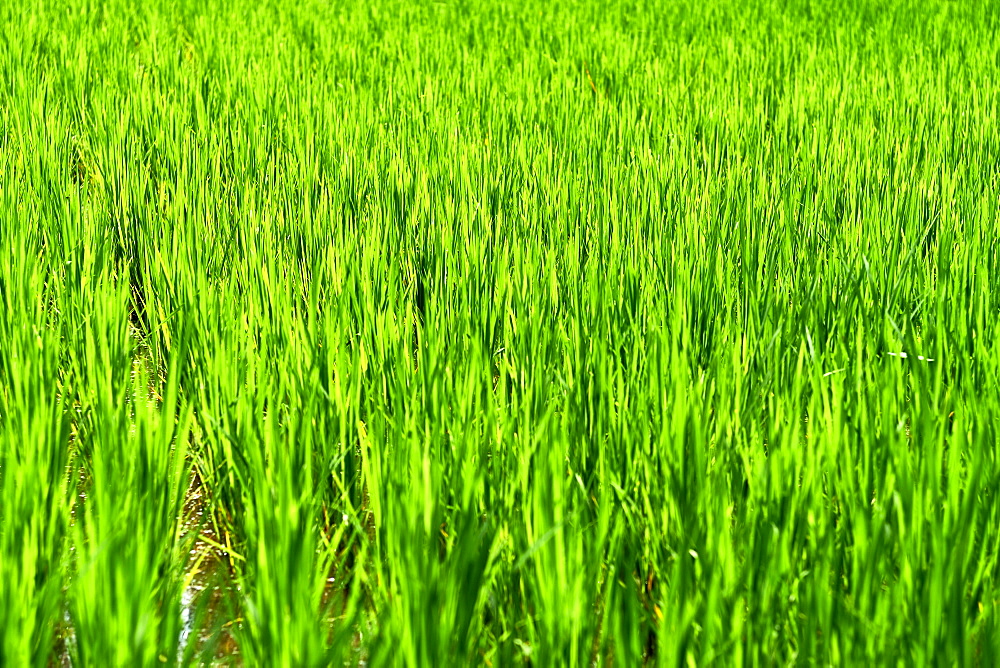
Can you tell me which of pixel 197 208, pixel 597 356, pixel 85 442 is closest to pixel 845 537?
pixel 597 356

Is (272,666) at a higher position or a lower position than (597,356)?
lower

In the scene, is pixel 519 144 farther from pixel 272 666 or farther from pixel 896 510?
pixel 272 666

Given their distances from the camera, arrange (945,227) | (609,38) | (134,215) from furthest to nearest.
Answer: (609,38), (134,215), (945,227)

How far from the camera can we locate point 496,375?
5.86 feet

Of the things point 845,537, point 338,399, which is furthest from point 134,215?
point 845,537

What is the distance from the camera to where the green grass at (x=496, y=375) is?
975 mm

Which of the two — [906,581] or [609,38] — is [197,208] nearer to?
[906,581]

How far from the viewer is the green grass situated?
3.20 ft

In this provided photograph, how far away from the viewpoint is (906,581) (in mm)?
995

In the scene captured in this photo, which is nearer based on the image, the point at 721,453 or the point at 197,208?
the point at 721,453

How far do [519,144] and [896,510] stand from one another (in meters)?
1.71

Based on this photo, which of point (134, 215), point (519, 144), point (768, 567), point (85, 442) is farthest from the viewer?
point (519, 144)

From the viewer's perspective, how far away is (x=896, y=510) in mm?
1055

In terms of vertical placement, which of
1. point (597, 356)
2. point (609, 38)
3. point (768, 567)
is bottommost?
point (768, 567)
